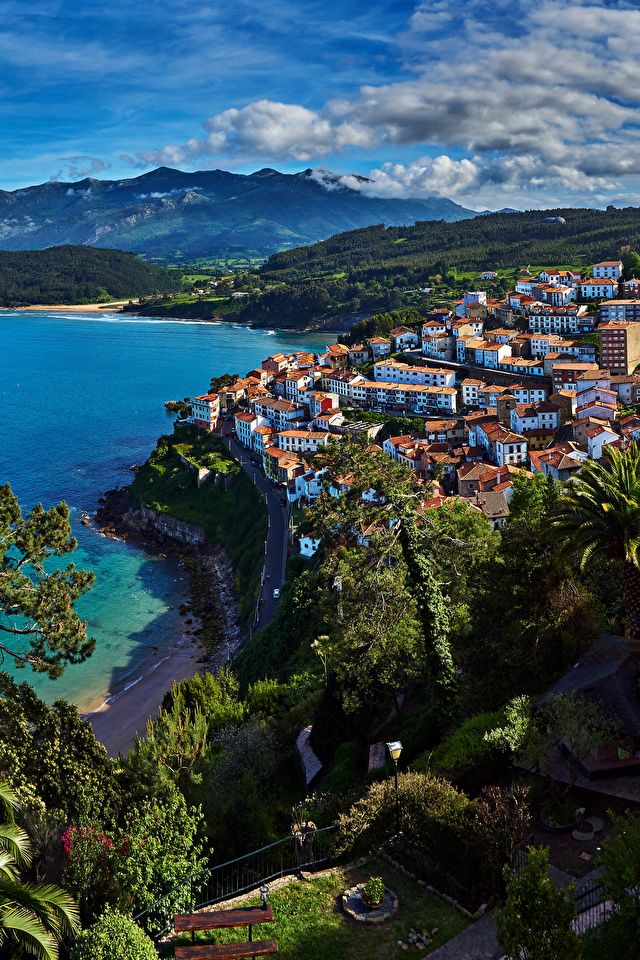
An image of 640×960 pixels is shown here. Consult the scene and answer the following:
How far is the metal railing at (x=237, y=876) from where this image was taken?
9133 millimetres

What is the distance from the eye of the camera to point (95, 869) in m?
9.19

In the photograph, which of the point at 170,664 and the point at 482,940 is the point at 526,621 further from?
the point at 170,664

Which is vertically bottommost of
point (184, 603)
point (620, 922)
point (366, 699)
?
point (184, 603)

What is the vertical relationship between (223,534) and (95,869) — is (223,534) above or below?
below

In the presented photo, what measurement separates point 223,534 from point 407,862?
34.4m

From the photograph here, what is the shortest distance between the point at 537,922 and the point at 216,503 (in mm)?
40765

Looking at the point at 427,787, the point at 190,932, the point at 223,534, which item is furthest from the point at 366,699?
the point at 223,534

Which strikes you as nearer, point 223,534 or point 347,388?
point 223,534

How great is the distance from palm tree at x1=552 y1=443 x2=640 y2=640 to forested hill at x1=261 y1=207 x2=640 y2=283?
105 metres

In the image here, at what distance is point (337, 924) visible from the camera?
8.87 metres

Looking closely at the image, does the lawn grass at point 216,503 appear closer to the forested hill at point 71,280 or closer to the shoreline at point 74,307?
the shoreline at point 74,307

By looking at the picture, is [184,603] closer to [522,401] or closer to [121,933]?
[522,401]

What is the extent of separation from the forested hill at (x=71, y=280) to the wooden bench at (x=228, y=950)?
178858 mm

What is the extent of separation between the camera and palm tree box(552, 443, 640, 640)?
37.2ft
